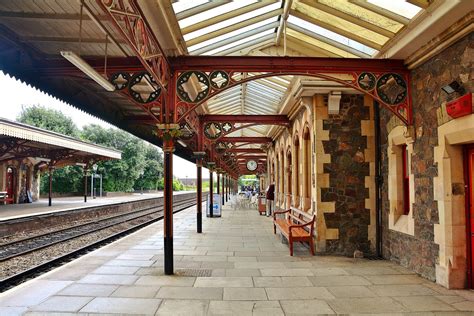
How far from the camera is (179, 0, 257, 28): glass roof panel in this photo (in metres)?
5.16

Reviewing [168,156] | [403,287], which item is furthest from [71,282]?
[403,287]

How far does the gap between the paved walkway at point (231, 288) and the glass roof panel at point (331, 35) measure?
383 cm

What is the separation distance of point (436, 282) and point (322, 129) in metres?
3.46

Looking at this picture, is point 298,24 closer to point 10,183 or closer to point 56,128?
point 10,183

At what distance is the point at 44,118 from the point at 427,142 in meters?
36.0

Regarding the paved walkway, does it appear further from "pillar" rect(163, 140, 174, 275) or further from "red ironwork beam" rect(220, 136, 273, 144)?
"red ironwork beam" rect(220, 136, 273, 144)

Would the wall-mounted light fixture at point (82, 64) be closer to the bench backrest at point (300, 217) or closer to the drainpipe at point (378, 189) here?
the bench backrest at point (300, 217)

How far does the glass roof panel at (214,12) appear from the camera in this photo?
5158 mm

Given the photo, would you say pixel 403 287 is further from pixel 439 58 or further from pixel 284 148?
pixel 284 148

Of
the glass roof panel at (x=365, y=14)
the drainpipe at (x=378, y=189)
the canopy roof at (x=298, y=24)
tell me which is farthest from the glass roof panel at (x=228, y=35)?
the drainpipe at (x=378, y=189)

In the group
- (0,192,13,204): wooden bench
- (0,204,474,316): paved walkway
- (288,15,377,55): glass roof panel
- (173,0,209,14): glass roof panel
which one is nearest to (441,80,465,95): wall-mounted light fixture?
(288,15,377,55): glass roof panel

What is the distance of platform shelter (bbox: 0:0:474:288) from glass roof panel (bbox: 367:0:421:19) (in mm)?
21

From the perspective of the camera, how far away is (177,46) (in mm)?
5582

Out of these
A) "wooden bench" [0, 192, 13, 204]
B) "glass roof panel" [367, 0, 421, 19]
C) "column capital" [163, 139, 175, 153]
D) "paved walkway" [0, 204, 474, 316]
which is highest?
"glass roof panel" [367, 0, 421, 19]
